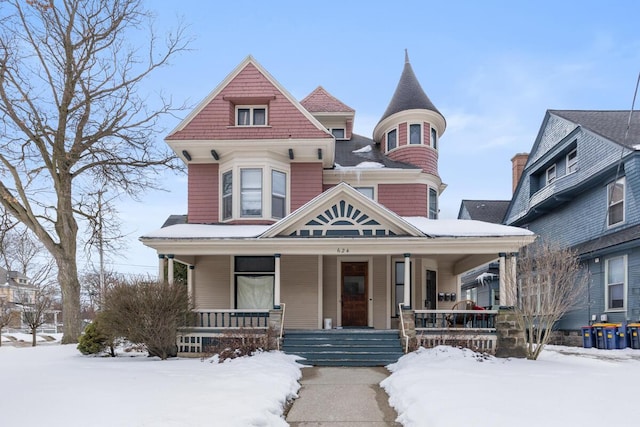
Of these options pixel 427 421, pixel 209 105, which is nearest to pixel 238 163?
pixel 209 105

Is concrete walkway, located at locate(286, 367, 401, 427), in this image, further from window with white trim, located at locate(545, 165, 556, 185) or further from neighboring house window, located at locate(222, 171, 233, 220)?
window with white trim, located at locate(545, 165, 556, 185)

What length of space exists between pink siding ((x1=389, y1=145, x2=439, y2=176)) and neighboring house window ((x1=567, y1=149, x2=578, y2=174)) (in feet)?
20.8

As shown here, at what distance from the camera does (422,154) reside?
49.9 ft

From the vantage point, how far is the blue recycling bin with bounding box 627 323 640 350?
41.7 feet

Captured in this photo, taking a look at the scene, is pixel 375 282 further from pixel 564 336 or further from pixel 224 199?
pixel 564 336

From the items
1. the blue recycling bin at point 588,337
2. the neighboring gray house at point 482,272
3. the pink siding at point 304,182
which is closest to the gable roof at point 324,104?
the pink siding at point 304,182

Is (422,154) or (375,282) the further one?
(422,154)

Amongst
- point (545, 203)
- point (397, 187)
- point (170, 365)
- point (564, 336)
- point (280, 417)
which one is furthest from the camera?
point (545, 203)

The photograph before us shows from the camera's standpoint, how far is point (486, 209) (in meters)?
26.6

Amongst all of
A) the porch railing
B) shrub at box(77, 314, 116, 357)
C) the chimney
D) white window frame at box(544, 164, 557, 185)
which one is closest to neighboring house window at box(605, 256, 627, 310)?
white window frame at box(544, 164, 557, 185)

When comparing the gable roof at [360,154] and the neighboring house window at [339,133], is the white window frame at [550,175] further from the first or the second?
the neighboring house window at [339,133]

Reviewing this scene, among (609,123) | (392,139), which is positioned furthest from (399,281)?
(609,123)

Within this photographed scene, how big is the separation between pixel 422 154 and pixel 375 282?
15.9 feet

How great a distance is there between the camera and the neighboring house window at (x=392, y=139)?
15.8 meters
